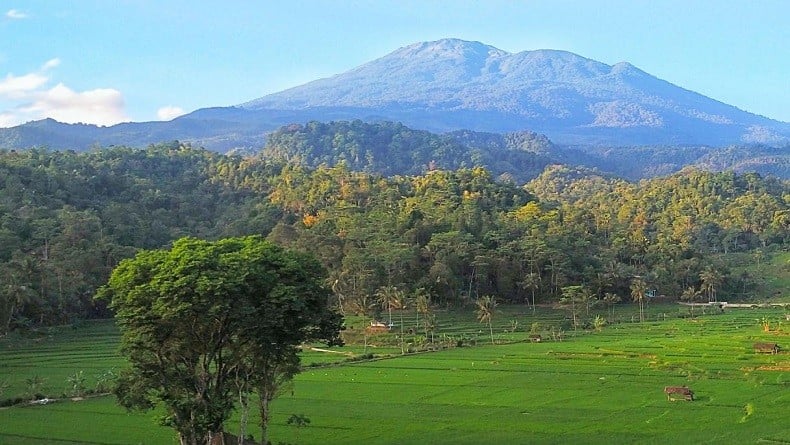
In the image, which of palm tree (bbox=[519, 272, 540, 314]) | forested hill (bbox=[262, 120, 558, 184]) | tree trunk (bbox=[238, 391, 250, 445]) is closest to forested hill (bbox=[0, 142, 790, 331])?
palm tree (bbox=[519, 272, 540, 314])

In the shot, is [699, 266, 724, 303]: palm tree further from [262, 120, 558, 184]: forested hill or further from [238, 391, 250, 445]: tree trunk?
[262, 120, 558, 184]: forested hill

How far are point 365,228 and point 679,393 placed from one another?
45357 mm

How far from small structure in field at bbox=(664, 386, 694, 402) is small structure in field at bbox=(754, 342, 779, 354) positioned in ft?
40.3

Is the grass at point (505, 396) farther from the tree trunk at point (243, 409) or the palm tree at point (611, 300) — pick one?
the palm tree at point (611, 300)

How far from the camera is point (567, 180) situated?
529 feet

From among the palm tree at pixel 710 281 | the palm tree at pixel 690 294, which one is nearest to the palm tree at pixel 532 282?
the palm tree at pixel 690 294

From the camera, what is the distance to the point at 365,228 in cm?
6988

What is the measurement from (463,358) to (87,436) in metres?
20.7

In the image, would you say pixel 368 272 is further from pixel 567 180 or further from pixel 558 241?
pixel 567 180

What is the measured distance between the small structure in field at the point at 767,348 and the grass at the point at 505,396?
652 millimetres

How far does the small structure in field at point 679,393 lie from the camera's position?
2625cm

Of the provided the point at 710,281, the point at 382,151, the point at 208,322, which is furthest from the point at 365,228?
the point at 382,151

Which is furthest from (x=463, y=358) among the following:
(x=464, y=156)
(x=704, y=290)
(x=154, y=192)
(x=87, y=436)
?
(x=464, y=156)

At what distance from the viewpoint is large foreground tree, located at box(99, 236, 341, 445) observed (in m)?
18.8
